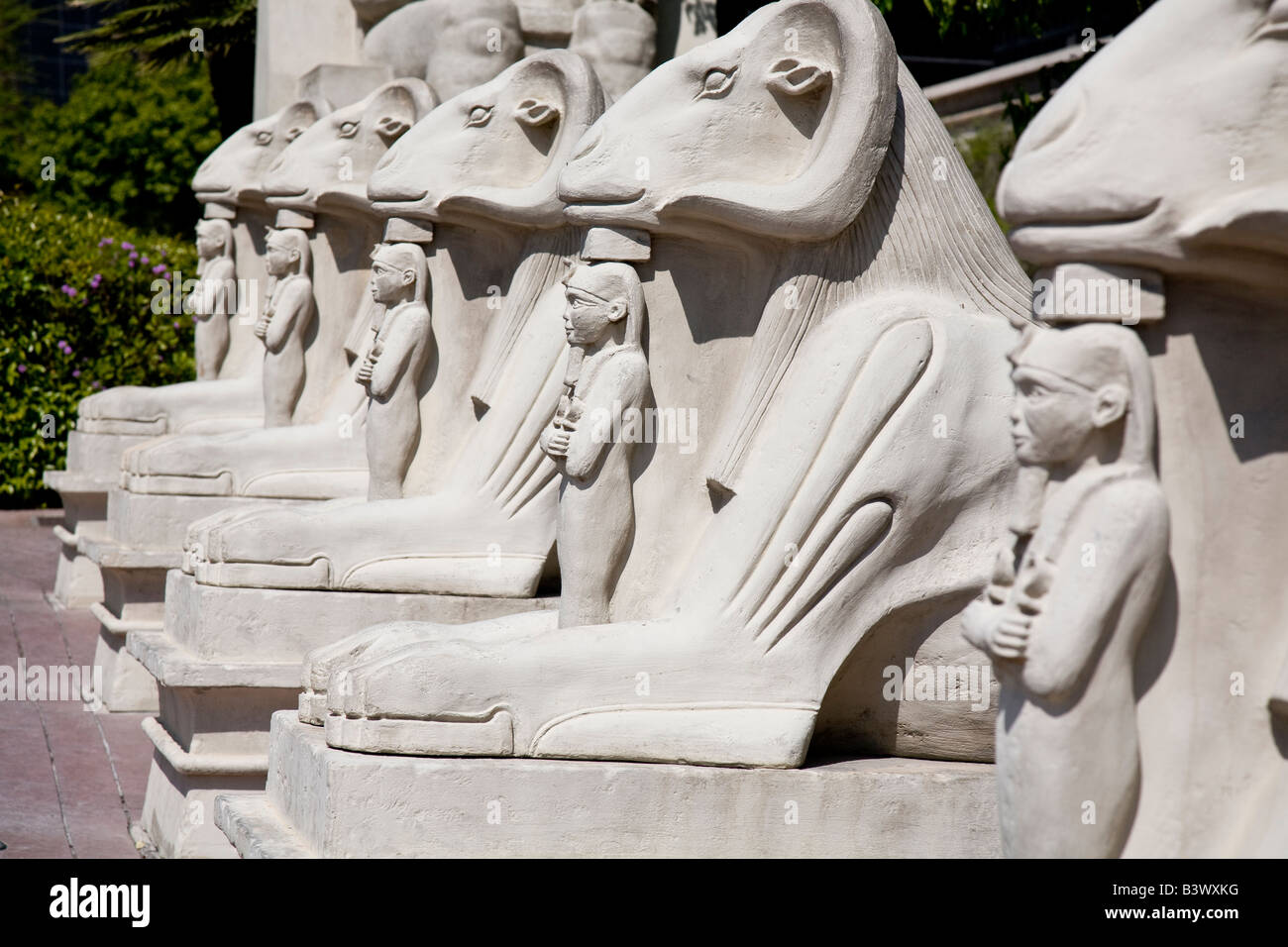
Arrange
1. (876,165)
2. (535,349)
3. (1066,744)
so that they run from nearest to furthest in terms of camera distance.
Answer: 1. (1066,744)
2. (876,165)
3. (535,349)

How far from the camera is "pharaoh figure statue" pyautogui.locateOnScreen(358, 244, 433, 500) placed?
219 inches

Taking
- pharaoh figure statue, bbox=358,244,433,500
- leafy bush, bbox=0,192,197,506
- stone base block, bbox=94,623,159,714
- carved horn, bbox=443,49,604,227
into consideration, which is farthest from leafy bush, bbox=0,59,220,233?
carved horn, bbox=443,49,604,227

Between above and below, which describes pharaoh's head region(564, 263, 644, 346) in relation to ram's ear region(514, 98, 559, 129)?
below

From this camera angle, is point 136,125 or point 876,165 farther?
point 136,125

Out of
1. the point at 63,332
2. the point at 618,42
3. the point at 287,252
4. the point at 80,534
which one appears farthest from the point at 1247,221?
the point at 63,332

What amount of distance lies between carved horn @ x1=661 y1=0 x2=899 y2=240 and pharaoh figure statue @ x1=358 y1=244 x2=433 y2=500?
204 centimetres

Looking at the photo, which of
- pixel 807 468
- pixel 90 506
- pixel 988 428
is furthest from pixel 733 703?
pixel 90 506

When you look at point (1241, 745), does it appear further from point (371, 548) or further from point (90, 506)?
point (90, 506)

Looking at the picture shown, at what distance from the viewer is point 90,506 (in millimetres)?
8867

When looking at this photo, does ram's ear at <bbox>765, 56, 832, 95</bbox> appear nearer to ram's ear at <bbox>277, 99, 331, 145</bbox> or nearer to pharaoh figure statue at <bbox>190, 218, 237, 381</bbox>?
ram's ear at <bbox>277, 99, 331, 145</bbox>

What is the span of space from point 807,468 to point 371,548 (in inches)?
77.7

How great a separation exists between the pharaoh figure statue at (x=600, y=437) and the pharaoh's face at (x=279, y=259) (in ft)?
11.1

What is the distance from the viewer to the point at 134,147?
21328 mm

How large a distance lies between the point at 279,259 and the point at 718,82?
356 centimetres
